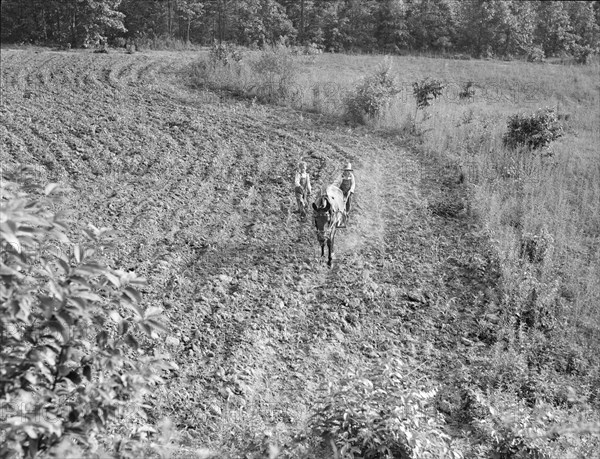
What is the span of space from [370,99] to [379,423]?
16174 mm

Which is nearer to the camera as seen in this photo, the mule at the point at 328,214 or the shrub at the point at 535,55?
the mule at the point at 328,214

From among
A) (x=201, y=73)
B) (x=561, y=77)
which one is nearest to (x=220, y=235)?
(x=201, y=73)

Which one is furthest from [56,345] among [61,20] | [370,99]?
[61,20]

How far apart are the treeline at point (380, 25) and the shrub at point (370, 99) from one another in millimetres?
22377

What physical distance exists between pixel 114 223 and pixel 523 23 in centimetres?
4079

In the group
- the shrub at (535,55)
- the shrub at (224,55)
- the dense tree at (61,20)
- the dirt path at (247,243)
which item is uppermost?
the shrub at (535,55)

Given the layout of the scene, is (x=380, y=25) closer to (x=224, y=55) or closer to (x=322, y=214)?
(x=224, y=55)

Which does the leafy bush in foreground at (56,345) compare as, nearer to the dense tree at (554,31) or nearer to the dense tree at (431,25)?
the dense tree at (431,25)

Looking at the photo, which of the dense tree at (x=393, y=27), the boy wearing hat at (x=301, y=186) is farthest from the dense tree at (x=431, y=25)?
the boy wearing hat at (x=301, y=186)

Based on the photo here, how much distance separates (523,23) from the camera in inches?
1682

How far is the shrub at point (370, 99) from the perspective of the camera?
19.6m

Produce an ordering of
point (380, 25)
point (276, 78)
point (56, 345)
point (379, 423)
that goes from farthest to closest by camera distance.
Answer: point (380, 25) → point (276, 78) → point (379, 423) → point (56, 345)

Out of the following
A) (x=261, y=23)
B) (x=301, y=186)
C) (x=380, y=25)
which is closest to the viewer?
(x=301, y=186)

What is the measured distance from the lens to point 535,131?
1633cm
